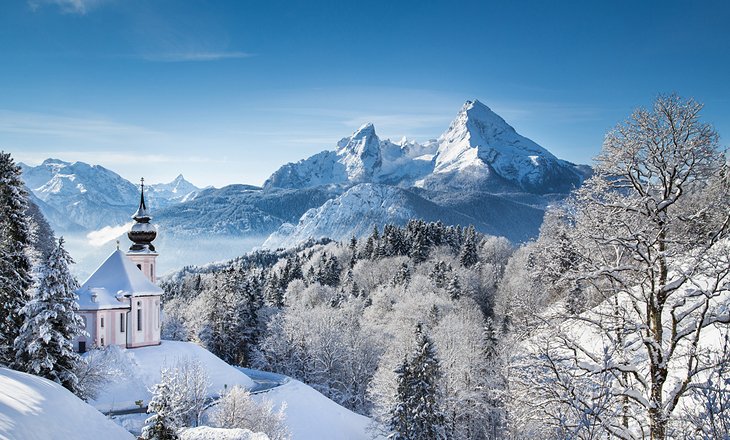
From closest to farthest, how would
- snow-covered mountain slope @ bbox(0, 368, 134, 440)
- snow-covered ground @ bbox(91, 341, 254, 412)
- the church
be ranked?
snow-covered mountain slope @ bbox(0, 368, 134, 440) → snow-covered ground @ bbox(91, 341, 254, 412) → the church

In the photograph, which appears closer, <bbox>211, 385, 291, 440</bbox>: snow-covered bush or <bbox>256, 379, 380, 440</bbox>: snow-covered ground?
<bbox>211, 385, 291, 440</bbox>: snow-covered bush

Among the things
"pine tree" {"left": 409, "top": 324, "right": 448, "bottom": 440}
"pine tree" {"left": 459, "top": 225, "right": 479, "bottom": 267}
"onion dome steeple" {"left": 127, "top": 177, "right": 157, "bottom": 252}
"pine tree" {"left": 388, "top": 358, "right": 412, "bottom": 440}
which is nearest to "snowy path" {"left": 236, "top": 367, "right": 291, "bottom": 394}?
"pine tree" {"left": 388, "top": 358, "right": 412, "bottom": 440}

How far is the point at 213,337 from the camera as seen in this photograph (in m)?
55.8

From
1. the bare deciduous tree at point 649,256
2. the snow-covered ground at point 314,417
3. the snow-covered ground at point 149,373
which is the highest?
the bare deciduous tree at point 649,256

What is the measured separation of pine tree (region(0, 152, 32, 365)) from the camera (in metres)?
23.4

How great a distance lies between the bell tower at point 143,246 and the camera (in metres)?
45.6

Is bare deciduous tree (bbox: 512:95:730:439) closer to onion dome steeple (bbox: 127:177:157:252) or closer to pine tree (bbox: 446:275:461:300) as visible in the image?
onion dome steeple (bbox: 127:177:157:252)

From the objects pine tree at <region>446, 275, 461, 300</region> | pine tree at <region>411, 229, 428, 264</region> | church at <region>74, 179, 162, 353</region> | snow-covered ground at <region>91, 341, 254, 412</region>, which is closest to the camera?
snow-covered ground at <region>91, 341, 254, 412</region>

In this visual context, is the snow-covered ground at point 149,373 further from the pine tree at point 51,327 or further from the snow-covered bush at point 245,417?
the pine tree at point 51,327

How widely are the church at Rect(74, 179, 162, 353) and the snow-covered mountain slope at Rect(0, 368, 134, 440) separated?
70.3ft

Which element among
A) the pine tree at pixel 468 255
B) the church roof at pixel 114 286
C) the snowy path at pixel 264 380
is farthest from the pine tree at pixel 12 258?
the pine tree at pixel 468 255

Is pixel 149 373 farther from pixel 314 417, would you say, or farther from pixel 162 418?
pixel 162 418

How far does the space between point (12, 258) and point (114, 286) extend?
17.3 meters

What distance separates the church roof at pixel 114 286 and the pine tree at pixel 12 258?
14.3 metres
